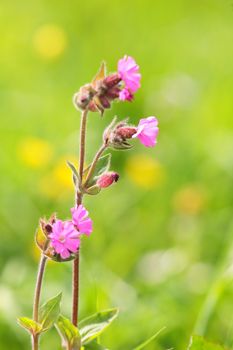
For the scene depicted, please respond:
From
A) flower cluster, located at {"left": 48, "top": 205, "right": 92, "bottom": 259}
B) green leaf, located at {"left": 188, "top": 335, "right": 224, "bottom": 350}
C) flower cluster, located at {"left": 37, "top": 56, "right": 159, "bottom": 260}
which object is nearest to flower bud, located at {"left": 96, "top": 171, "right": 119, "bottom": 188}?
flower cluster, located at {"left": 37, "top": 56, "right": 159, "bottom": 260}

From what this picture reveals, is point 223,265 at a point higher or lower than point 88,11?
lower

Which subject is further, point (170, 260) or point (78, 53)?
point (78, 53)

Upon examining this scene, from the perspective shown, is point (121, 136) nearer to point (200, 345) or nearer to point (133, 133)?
point (133, 133)

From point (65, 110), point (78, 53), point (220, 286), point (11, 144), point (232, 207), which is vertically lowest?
point (220, 286)

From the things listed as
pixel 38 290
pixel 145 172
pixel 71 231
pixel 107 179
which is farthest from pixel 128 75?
pixel 145 172

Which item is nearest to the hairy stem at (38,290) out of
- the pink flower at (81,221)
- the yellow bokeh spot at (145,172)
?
the pink flower at (81,221)

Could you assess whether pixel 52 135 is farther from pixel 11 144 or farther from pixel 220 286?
pixel 220 286

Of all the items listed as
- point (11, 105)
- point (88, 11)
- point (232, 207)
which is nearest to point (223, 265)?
point (232, 207)
